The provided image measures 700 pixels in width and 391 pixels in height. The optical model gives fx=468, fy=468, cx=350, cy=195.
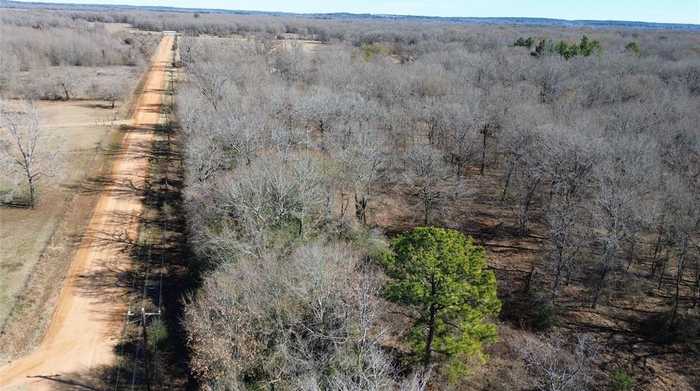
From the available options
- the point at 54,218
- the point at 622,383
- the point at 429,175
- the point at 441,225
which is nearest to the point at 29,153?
the point at 54,218

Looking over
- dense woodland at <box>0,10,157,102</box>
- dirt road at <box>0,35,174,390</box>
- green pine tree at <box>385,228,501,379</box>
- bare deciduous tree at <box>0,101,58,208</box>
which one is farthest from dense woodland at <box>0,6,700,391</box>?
dense woodland at <box>0,10,157,102</box>

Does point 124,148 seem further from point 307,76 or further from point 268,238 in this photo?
point 268,238

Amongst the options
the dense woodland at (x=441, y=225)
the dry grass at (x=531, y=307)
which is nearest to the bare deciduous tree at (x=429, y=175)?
the dense woodland at (x=441, y=225)

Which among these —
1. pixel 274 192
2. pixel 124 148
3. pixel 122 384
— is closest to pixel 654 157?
pixel 274 192

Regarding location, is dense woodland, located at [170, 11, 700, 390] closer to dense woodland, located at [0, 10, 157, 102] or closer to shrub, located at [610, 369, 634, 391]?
shrub, located at [610, 369, 634, 391]

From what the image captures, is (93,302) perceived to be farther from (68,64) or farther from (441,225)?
(68,64)
